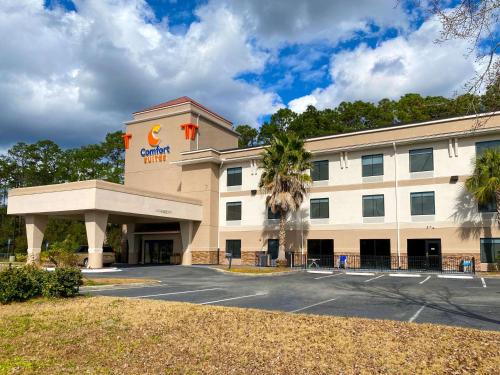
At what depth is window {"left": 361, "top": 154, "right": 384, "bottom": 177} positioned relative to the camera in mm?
33812

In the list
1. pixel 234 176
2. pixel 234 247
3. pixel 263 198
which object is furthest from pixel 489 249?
pixel 234 176

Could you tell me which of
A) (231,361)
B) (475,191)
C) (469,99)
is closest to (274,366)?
(231,361)

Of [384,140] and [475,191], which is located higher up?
[384,140]

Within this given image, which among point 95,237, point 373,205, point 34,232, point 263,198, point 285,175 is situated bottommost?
point 95,237

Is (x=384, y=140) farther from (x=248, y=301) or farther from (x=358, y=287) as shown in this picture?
(x=248, y=301)

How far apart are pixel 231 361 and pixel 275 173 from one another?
85.9 feet

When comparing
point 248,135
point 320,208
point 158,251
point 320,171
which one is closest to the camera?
point 320,208

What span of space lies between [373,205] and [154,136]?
73.2ft

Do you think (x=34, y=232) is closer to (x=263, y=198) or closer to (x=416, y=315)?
(x=263, y=198)

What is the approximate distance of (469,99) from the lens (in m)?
9.08

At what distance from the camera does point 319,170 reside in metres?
36.6

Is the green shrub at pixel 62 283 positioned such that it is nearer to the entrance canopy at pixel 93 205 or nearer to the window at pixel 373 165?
the entrance canopy at pixel 93 205

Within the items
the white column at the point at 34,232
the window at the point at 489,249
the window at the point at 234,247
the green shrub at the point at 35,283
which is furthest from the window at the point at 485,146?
the white column at the point at 34,232

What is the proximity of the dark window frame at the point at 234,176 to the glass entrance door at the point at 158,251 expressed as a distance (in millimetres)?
8001
